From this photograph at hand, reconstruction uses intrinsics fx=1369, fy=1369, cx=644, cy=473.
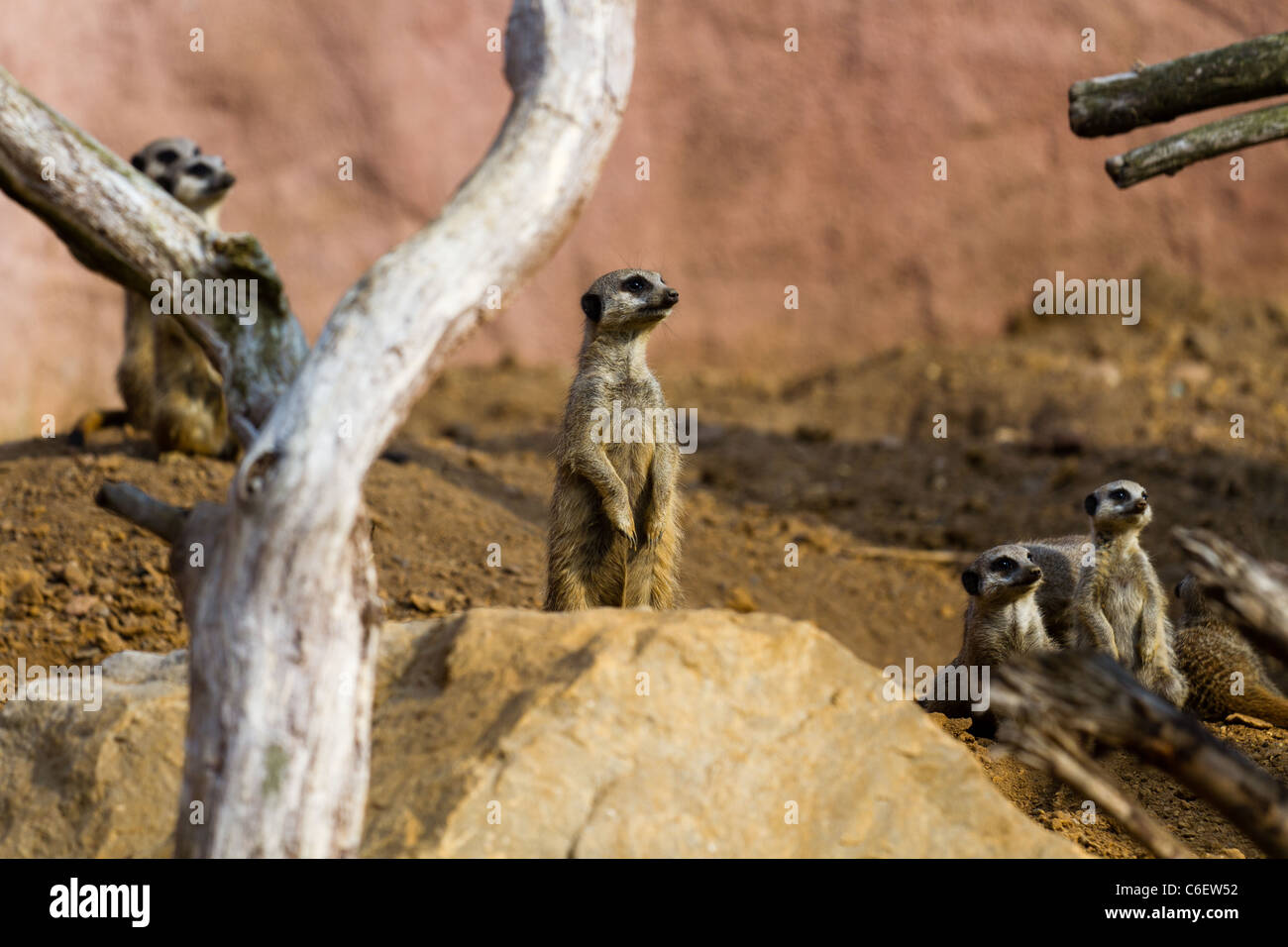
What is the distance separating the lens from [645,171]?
895cm

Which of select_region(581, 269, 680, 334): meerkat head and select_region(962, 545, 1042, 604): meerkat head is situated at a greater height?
select_region(581, 269, 680, 334): meerkat head

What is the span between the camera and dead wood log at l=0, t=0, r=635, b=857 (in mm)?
2264

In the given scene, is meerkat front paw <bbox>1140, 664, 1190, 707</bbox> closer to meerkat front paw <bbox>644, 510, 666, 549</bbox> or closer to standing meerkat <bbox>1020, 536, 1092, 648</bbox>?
standing meerkat <bbox>1020, 536, 1092, 648</bbox>

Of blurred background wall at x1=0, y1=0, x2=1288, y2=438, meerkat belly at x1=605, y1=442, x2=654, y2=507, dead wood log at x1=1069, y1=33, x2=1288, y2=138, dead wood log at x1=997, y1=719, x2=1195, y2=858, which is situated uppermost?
blurred background wall at x1=0, y1=0, x2=1288, y2=438

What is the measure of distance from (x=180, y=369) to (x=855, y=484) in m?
3.49

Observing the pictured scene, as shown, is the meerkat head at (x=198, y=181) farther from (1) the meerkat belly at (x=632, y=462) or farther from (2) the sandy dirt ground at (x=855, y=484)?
(1) the meerkat belly at (x=632, y=462)

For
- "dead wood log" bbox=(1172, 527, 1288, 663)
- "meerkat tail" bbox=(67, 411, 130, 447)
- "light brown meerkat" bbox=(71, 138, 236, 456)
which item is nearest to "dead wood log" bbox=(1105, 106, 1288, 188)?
"dead wood log" bbox=(1172, 527, 1288, 663)

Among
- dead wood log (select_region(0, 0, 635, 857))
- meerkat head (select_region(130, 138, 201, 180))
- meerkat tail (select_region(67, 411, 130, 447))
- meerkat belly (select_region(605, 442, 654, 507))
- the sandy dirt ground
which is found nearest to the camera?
dead wood log (select_region(0, 0, 635, 857))

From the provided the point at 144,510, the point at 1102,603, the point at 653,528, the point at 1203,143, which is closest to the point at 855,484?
the point at 1102,603

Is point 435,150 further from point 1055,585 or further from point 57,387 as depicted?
point 1055,585

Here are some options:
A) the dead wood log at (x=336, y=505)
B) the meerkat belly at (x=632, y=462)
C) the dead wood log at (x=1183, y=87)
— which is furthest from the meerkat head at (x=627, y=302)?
the dead wood log at (x=336, y=505)

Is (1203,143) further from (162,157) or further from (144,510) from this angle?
(162,157)

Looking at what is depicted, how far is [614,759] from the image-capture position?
8.48 ft

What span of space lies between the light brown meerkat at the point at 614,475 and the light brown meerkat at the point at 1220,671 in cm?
178
